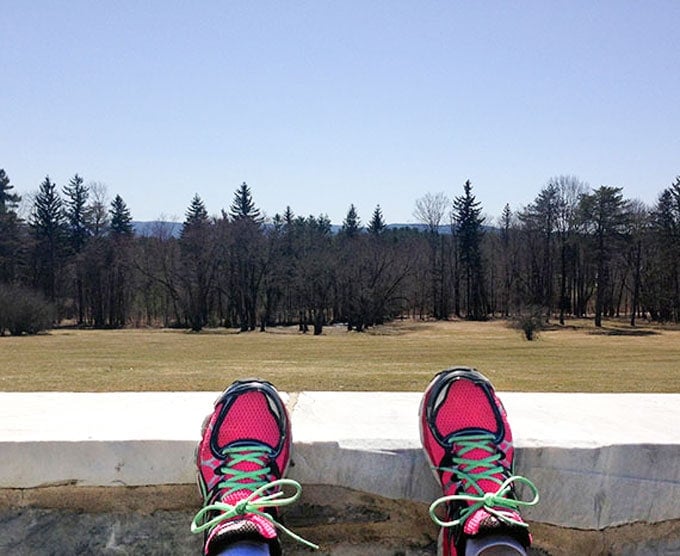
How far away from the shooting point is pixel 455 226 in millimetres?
68750

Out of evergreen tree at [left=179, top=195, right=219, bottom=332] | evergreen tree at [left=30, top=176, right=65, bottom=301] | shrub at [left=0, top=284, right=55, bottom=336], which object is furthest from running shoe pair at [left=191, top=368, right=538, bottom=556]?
evergreen tree at [left=30, top=176, right=65, bottom=301]

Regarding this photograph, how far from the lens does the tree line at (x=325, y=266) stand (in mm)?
54844

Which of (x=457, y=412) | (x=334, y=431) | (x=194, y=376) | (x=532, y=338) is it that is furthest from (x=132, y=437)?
(x=532, y=338)

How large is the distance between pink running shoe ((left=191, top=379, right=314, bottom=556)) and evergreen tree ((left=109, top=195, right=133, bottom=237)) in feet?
220

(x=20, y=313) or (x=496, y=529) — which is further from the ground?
(x=496, y=529)

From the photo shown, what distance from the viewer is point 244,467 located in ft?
5.26

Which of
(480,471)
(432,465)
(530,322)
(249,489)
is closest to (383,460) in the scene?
(432,465)

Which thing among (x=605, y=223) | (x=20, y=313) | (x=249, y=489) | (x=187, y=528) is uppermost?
(x=605, y=223)

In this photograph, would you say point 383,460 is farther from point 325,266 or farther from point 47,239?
point 47,239

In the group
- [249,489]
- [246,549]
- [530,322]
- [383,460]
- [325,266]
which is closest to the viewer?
[246,549]

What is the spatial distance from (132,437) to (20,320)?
44.1 metres

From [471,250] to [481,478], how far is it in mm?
66412

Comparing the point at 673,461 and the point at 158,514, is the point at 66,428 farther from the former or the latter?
the point at 673,461

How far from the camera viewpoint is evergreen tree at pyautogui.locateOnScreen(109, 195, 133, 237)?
66.4 meters
